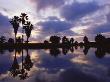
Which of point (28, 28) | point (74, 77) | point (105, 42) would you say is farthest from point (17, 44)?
point (74, 77)

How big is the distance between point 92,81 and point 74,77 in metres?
3.98

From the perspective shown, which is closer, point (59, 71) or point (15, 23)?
point (59, 71)

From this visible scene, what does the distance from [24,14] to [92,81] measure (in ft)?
423

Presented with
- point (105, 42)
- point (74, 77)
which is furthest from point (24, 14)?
point (74, 77)

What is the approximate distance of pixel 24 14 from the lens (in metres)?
158

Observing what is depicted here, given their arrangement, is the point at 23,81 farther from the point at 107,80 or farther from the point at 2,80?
the point at 107,80

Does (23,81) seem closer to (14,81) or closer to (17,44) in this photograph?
(14,81)

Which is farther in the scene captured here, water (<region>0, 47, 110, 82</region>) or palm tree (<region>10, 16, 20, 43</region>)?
palm tree (<region>10, 16, 20, 43</region>)

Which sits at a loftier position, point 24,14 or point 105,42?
point 24,14

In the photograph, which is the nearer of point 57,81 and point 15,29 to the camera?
point 57,81

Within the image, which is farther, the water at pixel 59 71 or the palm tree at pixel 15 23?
the palm tree at pixel 15 23

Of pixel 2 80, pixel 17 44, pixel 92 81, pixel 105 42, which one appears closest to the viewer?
pixel 92 81

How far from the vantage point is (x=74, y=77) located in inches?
1399

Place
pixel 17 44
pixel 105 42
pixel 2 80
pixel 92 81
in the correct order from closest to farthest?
pixel 92 81, pixel 2 80, pixel 17 44, pixel 105 42
